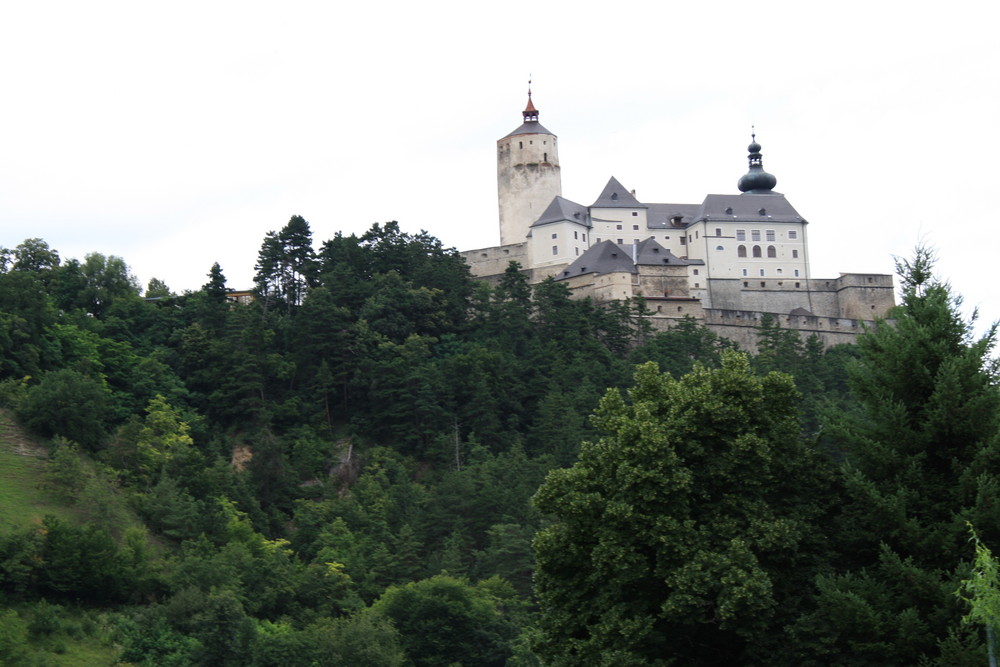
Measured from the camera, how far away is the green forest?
2272cm

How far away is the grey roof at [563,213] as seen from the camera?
85256mm

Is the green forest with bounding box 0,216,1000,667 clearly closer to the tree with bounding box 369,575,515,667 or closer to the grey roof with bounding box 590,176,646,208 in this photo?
the tree with bounding box 369,575,515,667

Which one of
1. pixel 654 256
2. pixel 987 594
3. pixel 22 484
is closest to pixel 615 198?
pixel 654 256

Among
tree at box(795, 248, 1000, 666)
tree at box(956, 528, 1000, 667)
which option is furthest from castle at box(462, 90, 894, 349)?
tree at box(956, 528, 1000, 667)

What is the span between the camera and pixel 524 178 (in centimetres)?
9056

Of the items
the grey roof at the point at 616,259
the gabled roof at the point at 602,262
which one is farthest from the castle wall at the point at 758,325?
the gabled roof at the point at 602,262

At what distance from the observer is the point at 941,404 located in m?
22.3

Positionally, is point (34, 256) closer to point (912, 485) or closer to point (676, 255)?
point (676, 255)

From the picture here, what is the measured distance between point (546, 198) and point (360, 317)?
23.6 m

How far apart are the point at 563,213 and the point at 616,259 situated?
5.54 m

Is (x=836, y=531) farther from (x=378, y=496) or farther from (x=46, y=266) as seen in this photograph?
(x=46, y=266)

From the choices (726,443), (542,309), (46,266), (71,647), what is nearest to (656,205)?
(542,309)

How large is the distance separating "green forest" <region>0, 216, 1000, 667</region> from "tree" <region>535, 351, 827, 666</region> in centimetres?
6

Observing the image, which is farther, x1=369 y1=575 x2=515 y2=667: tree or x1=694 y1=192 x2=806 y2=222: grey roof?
x1=694 y1=192 x2=806 y2=222: grey roof
